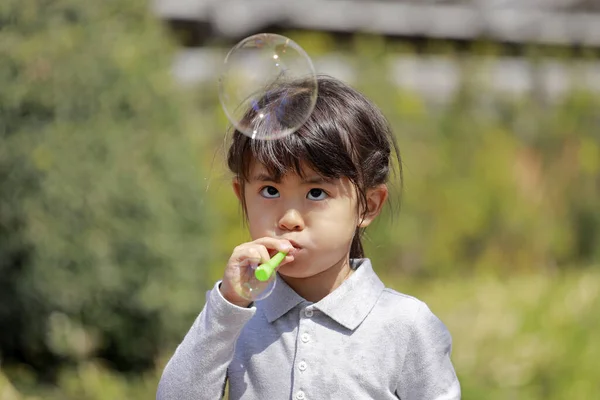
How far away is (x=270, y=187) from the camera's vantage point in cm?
175

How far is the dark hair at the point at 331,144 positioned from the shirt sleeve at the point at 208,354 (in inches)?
11.3

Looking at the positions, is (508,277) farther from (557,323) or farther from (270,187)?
(270,187)

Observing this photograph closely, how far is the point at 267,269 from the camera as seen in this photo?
1624mm

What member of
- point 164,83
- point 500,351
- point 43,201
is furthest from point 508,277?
point 43,201

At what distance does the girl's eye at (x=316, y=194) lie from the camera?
5.70 ft

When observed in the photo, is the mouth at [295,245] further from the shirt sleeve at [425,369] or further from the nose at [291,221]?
the shirt sleeve at [425,369]

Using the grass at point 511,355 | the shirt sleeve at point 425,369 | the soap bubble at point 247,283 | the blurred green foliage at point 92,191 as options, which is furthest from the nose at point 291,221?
the blurred green foliage at point 92,191

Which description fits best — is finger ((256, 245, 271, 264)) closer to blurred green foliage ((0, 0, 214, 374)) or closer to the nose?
the nose

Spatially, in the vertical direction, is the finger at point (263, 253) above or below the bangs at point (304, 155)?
below

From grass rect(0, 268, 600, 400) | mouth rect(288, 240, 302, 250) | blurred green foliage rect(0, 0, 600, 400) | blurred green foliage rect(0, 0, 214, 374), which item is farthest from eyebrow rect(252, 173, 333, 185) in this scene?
blurred green foliage rect(0, 0, 214, 374)

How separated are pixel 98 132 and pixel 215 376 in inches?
111

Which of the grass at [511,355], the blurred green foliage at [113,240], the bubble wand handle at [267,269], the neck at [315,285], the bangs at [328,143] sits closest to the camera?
the bubble wand handle at [267,269]

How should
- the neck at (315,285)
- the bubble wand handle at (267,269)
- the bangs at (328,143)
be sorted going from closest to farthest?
the bubble wand handle at (267,269) < the bangs at (328,143) < the neck at (315,285)

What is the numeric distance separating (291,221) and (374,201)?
0.28 m
